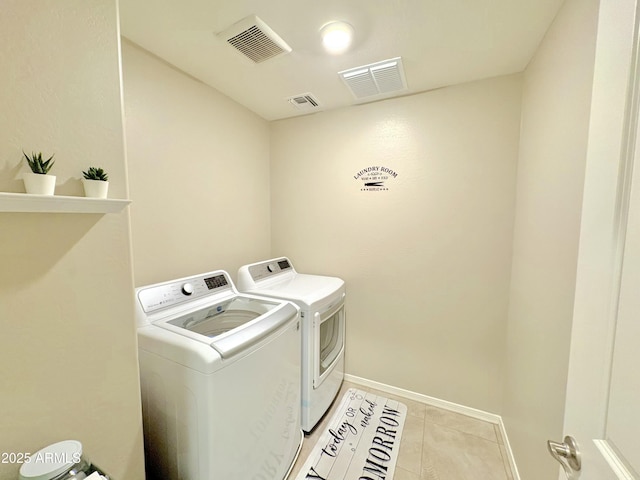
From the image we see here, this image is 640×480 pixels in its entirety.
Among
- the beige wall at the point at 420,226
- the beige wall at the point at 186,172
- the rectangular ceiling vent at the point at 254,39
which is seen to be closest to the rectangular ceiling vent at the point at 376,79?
the beige wall at the point at 420,226

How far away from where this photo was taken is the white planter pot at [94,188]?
→ 0.76 metres

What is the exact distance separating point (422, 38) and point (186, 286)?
1956mm

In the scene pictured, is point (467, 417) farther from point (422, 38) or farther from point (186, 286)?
point (422, 38)

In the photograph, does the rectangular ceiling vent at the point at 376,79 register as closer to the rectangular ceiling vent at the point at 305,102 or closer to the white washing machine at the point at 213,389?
the rectangular ceiling vent at the point at 305,102

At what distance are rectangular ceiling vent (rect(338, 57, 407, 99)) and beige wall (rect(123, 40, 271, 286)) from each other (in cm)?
99

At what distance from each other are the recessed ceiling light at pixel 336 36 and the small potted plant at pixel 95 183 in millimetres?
1249

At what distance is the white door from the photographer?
16.5 inches

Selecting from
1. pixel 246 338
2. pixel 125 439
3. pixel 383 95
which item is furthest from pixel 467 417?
pixel 383 95

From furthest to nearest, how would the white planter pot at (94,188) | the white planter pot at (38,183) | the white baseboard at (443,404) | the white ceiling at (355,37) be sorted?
the white baseboard at (443,404), the white ceiling at (355,37), the white planter pot at (94,188), the white planter pot at (38,183)

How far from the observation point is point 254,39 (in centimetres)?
135

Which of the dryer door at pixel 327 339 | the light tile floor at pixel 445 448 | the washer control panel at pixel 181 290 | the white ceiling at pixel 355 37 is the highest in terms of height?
the white ceiling at pixel 355 37

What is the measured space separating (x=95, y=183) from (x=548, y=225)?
5.92 feet

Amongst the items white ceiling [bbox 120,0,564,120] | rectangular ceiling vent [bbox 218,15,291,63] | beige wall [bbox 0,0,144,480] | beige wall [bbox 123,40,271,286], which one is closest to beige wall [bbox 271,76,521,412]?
white ceiling [bbox 120,0,564,120]

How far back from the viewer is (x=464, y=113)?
1771 mm
